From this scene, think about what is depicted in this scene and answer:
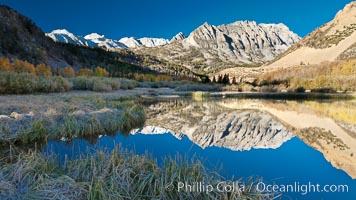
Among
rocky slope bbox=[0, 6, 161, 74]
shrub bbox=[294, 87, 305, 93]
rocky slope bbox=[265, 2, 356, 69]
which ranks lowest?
shrub bbox=[294, 87, 305, 93]

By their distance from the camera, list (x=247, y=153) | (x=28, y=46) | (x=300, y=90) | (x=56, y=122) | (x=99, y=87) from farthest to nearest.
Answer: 1. (x=28, y=46)
2. (x=300, y=90)
3. (x=99, y=87)
4. (x=56, y=122)
5. (x=247, y=153)

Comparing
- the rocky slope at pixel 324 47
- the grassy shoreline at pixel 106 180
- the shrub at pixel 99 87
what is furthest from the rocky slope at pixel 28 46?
the rocky slope at pixel 324 47

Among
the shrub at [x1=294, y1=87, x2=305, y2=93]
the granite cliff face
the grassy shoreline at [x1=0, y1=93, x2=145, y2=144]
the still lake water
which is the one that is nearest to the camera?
the still lake water

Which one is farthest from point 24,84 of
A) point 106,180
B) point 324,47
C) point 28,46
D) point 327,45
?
point 327,45

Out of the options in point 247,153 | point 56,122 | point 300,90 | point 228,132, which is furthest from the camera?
point 300,90

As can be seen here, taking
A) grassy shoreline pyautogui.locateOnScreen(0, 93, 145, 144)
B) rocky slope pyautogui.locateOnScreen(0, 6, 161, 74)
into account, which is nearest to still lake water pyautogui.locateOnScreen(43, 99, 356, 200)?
grassy shoreline pyautogui.locateOnScreen(0, 93, 145, 144)

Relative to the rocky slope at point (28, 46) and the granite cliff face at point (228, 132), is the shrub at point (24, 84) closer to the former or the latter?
the granite cliff face at point (228, 132)

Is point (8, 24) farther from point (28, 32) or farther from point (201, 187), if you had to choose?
point (201, 187)

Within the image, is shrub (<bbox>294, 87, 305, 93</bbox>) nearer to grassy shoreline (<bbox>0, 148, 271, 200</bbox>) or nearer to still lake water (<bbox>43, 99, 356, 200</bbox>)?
still lake water (<bbox>43, 99, 356, 200</bbox>)

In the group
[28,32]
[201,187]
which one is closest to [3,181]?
[201,187]

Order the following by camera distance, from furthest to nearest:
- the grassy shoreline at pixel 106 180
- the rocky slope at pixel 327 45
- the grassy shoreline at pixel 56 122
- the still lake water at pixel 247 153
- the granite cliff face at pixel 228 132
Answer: the rocky slope at pixel 327 45 → the granite cliff face at pixel 228 132 → the grassy shoreline at pixel 56 122 → the still lake water at pixel 247 153 → the grassy shoreline at pixel 106 180

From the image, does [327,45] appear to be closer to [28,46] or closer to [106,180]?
[28,46]
